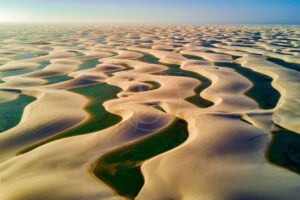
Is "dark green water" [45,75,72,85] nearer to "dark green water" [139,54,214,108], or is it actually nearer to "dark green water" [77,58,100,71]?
"dark green water" [77,58,100,71]

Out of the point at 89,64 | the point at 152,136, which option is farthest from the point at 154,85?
the point at 89,64

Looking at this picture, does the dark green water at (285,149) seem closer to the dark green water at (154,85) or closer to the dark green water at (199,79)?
the dark green water at (199,79)

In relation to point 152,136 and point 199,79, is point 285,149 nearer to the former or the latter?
point 152,136

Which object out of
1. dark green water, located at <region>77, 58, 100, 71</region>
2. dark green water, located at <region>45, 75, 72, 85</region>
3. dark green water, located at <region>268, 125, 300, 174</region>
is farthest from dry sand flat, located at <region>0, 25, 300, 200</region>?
dark green water, located at <region>77, 58, 100, 71</region>

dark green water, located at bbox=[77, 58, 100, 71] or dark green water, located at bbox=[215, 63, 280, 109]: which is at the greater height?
dark green water, located at bbox=[215, 63, 280, 109]

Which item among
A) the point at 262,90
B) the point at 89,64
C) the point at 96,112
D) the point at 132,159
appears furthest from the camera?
the point at 89,64

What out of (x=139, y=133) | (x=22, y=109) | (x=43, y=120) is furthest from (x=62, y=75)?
(x=139, y=133)
